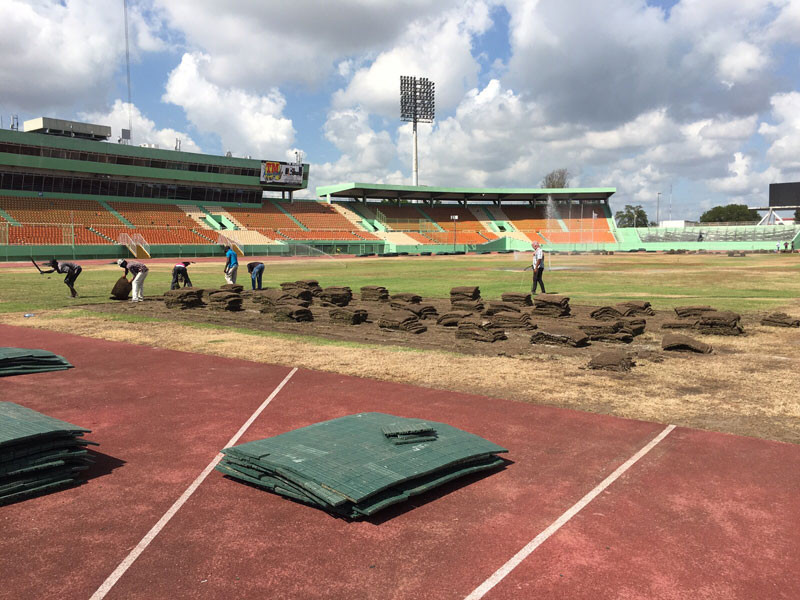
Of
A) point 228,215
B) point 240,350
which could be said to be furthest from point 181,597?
point 228,215

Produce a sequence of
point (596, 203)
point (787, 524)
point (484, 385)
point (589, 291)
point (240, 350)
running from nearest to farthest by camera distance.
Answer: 1. point (787, 524)
2. point (484, 385)
3. point (240, 350)
4. point (589, 291)
5. point (596, 203)

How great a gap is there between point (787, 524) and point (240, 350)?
10198 millimetres

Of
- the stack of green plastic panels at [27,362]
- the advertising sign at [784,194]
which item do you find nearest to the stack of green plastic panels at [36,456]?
the stack of green plastic panels at [27,362]

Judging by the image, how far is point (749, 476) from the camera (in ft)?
18.6

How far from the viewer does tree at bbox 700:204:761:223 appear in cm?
14800

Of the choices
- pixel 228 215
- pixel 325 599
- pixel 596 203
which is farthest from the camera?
pixel 596 203

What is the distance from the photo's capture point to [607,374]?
1000 cm

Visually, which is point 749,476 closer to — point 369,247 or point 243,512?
point 243,512

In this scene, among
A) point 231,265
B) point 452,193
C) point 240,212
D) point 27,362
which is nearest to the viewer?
point 27,362

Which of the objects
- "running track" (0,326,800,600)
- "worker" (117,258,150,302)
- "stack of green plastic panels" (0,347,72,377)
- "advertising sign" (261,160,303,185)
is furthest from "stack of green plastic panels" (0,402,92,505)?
"advertising sign" (261,160,303,185)

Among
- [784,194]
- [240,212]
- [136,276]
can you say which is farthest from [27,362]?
[784,194]

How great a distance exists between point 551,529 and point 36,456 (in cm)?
465

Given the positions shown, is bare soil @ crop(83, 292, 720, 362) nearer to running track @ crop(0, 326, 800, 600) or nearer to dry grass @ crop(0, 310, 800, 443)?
dry grass @ crop(0, 310, 800, 443)

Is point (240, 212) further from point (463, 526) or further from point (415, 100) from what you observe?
point (463, 526)
